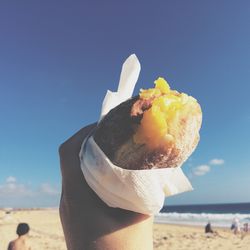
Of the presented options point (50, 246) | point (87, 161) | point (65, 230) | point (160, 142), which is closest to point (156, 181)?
point (160, 142)

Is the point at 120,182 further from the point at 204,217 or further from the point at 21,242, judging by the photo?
the point at 204,217

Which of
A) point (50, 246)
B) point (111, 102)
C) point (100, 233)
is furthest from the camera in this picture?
point (50, 246)

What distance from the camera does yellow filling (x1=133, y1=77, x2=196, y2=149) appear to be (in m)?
1.18

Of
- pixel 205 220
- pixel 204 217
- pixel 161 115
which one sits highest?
pixel 204 217

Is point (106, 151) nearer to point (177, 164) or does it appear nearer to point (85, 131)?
point (85, 131)

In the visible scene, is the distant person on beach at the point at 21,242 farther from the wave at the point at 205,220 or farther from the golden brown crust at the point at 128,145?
the wave at the point at 205,220

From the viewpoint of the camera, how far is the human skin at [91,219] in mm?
1110

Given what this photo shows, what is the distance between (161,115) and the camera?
4.04 ft

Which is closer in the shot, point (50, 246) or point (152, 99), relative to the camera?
point (152, 99)

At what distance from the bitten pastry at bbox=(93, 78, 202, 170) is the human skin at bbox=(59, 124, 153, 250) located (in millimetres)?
108

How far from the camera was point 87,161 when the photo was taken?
45.3 inches

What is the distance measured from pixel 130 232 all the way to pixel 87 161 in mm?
238

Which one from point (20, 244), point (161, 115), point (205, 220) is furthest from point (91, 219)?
point (205, 220)

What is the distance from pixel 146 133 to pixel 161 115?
0.32 ft
